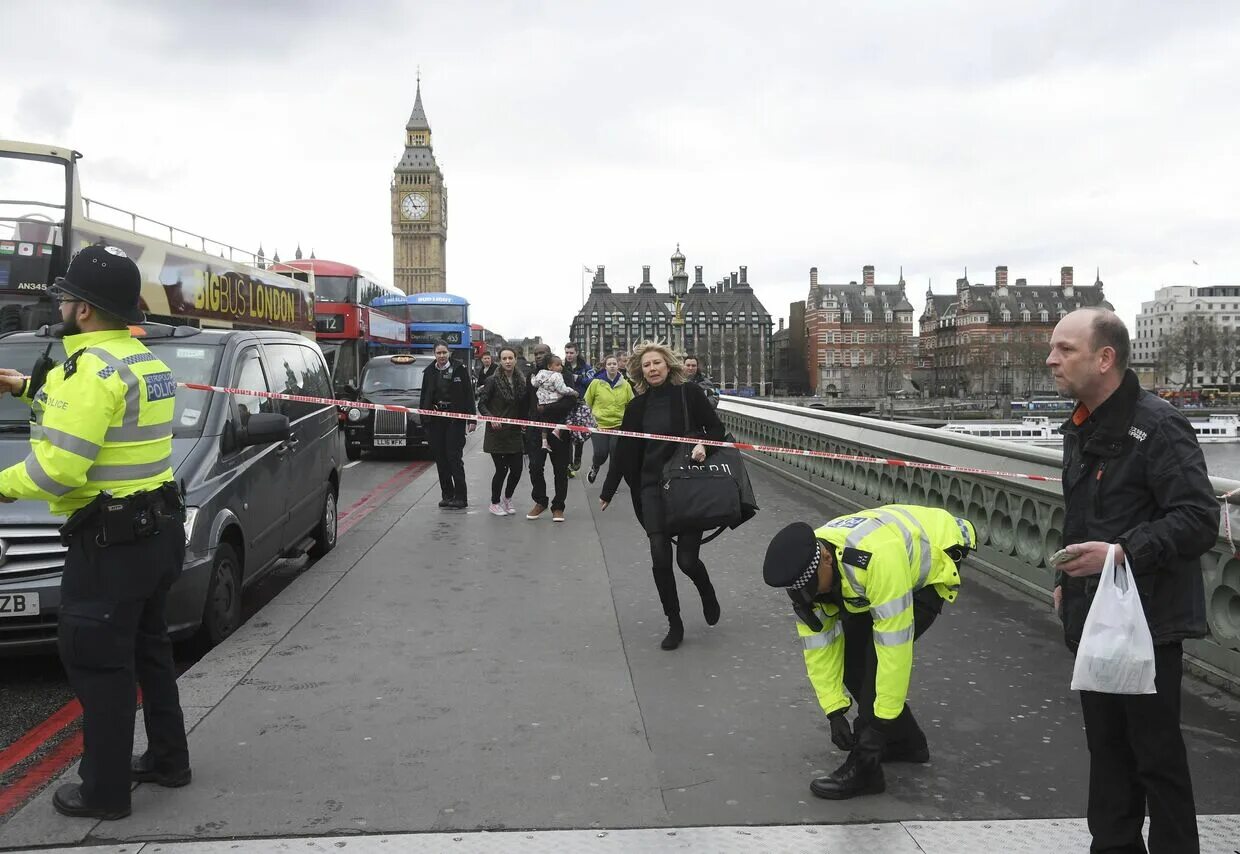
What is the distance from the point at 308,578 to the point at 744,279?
6361 inches

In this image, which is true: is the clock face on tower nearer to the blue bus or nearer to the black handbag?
the blue bus

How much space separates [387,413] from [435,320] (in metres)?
Result: 18.9

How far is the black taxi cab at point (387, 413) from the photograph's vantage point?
1780 cm

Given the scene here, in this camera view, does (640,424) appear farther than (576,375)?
No

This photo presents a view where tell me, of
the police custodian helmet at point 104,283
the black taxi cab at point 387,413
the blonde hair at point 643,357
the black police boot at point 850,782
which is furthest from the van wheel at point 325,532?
the black taxi cab at point 387,413

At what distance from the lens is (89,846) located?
3.33m

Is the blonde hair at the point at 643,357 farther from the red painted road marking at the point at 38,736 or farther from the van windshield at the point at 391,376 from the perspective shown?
the van windshield at the point at 391,376

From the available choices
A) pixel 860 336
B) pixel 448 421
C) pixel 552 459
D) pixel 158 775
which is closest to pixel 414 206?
pixel 860 336

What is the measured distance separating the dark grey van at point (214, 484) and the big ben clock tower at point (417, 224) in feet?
438

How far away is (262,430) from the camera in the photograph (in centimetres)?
602

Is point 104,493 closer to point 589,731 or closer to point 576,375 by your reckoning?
point 589,731

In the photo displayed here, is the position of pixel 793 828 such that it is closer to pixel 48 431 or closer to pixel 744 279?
pixel 48 431

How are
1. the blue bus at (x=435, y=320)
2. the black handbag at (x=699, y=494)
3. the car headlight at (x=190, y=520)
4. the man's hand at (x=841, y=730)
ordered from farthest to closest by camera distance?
the blue bus at (x=435, y=320), the black handbag at (x=699, y=494), the car headlight at (x=190, y=520), the man's hand at (x=841, y=730)

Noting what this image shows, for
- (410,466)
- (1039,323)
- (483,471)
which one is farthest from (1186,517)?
(1039,323)
